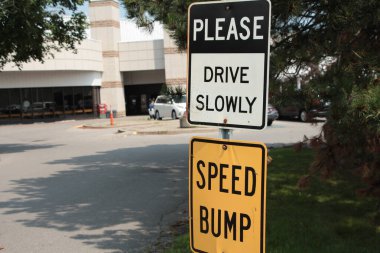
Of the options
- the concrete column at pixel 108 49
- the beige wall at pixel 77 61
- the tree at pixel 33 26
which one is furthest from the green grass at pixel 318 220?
the concrete column at pixel 108 49

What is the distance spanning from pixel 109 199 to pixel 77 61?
31308mm

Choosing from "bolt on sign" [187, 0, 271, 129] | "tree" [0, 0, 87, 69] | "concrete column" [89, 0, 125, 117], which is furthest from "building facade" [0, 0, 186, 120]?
"bolt on sign" [187, 0, 271, 129]

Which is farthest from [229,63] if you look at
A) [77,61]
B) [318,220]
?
[77,61]

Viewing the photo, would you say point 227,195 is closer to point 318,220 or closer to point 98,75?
point 318,220

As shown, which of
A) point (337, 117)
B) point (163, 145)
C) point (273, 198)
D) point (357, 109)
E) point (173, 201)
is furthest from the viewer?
point (163, 145)

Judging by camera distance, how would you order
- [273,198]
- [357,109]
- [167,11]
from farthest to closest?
[273,198] → [167,11] → [357,109]

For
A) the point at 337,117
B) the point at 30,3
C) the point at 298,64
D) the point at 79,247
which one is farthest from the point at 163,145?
the point at 337,117

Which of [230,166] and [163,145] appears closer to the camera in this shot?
[230,166]

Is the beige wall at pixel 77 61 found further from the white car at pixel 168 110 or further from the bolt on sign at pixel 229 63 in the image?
the bolt on sign at pixel 229 63

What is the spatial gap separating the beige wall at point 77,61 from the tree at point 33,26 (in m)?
18.5

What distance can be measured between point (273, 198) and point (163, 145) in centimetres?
907

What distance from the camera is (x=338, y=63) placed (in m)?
4.34

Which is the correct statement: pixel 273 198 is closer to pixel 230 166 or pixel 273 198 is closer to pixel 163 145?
pixel 230 166

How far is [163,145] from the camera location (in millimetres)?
15984
